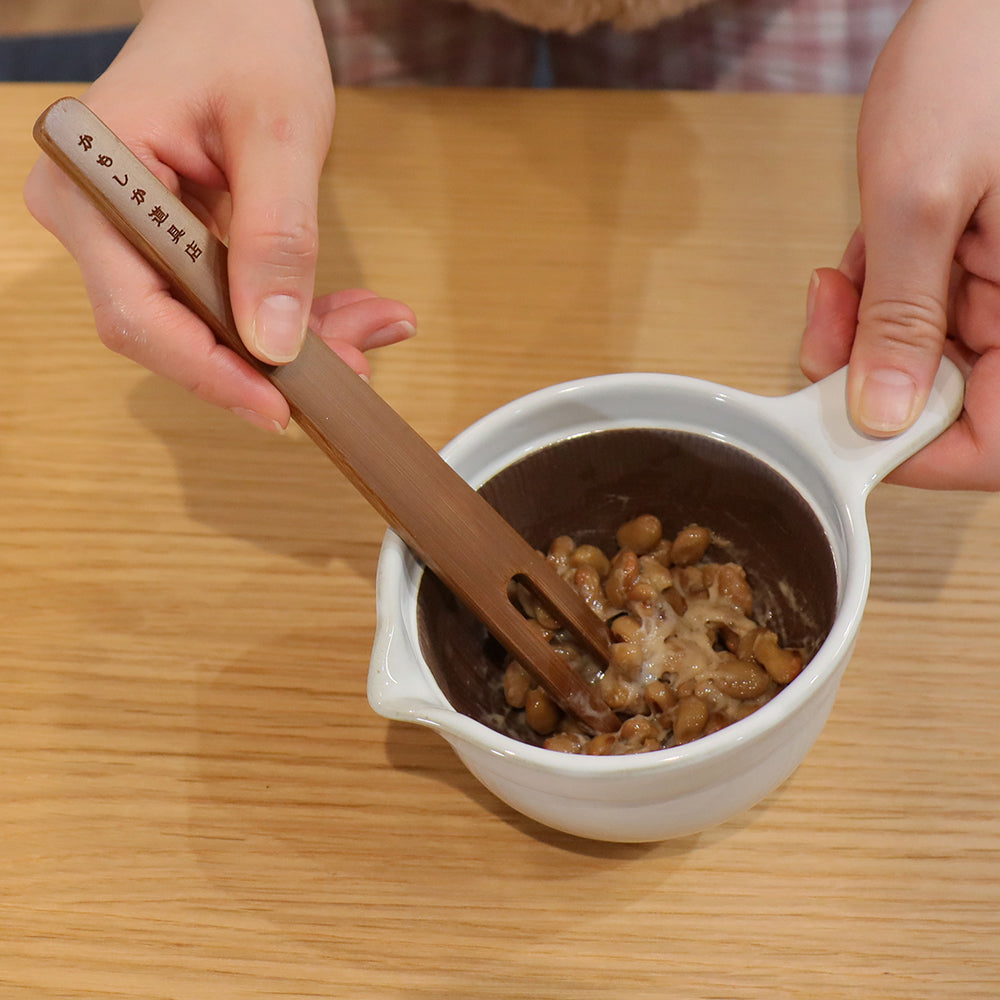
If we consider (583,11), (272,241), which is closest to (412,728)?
(272,241)

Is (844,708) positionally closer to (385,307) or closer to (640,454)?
(640,454)

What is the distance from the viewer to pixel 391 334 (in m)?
0.94

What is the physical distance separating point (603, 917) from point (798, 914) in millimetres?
132

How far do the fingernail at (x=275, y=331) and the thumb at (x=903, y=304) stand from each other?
0.39m

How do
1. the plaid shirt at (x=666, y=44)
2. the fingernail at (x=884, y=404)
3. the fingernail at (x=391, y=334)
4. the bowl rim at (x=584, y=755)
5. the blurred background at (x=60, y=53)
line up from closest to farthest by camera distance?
the bowl rim at (x=584, y=755)
the fingernail at (x=884, y=404)
the fingernail at (x=391, y=334)
the plaid shirt at (x=666, y=44)
the blurred background at (x=60, y=53)

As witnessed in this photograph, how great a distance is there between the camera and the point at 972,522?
0.94 metres

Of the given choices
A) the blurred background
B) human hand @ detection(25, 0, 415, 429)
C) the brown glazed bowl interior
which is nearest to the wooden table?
the brown glazed bowl interior

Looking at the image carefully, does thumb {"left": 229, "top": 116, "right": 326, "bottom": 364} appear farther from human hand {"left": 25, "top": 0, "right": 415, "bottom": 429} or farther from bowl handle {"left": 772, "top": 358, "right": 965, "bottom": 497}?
bowl handle {"left": 772, "top": 358, "right": 965, "bottom": 497}

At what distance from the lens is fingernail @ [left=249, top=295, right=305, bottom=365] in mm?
725

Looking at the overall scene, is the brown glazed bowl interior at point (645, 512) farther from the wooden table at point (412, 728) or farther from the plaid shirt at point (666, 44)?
the plaid shirt at point (666, 44)

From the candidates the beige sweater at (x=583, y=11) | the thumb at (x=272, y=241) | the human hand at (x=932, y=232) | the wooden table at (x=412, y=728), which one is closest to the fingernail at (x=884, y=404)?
the human hand at (x=932, y=232)

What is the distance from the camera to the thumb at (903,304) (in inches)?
28.9

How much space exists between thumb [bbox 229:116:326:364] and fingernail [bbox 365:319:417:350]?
0.15m

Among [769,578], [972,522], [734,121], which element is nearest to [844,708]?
[769,578]
